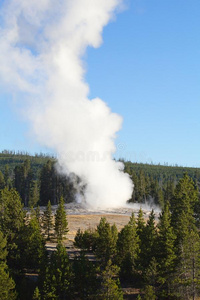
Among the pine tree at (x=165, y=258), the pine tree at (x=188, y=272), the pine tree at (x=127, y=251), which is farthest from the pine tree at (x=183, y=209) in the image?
the pine tree at (x=127, y=251)

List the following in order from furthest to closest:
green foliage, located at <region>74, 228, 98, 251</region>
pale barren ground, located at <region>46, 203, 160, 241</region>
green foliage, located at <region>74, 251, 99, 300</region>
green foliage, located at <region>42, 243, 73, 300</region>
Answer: pale barren ground, located at <region>46, 203, 160, 241</region>, green foliage, located at <region>74, 228, 98, 251</region>, green foliage, located at <region>74, 251, 99, 300</region>, green foliage, located at <region>42, 243, 73, 300</region>

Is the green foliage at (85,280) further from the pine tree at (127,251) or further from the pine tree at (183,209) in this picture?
the pine tree at (183,209)

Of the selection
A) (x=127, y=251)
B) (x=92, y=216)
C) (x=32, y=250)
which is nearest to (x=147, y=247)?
(x=127, y=251)

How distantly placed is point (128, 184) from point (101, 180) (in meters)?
11.3

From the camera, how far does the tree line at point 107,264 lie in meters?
36.4

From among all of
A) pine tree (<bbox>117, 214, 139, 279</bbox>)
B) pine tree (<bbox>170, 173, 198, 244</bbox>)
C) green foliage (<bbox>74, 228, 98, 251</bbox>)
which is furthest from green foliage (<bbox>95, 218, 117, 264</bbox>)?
green foliage (<bbox>74, 228, 98, 251</bbox>)

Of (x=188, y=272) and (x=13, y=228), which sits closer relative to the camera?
(x=188, y=272)

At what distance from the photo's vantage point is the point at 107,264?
38.8m

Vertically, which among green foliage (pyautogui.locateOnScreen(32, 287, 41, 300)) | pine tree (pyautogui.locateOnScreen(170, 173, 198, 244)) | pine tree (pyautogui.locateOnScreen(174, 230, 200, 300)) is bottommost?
green foliage (pyautogui.locateOnScreen(32, 287, 41, 300))

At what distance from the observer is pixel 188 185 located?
185 feet

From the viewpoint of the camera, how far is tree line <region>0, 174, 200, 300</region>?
36.4 meters

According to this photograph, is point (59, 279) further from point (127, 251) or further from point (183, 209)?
point (183, 209)

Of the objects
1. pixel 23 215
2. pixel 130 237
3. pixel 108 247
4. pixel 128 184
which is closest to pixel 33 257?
pixel 23 215

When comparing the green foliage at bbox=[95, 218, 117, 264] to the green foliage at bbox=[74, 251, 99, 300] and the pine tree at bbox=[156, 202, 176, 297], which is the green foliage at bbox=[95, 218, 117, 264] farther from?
the pine tree at bbox=[156, 202, 176, 297]
